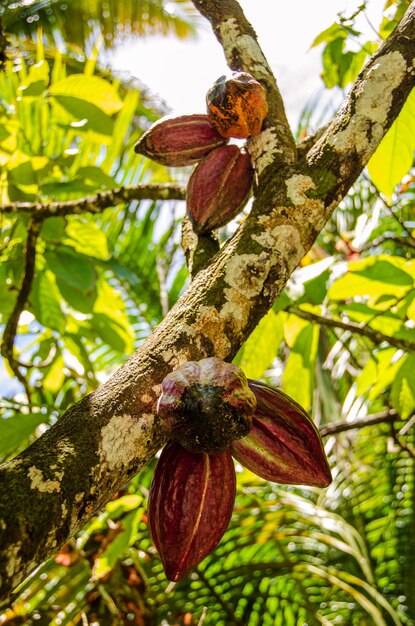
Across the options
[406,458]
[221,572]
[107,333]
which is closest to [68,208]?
[107,333]

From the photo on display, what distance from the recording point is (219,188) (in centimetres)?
81

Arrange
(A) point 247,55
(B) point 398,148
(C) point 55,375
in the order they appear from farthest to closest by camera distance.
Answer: (C) point 55,375 → (B) point 398,148 → (A) point 247,55

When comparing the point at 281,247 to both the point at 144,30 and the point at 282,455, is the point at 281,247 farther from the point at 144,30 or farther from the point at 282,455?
the point at 144,30

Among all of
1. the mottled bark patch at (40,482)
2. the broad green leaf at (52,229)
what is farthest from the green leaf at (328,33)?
the mottled bark patch at (40,482)

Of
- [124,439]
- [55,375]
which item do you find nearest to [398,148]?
[124,439]

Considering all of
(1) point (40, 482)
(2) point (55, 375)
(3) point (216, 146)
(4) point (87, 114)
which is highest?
(4) point (87, 114)

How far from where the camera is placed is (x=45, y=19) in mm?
7398

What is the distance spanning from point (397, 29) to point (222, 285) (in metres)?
0.43

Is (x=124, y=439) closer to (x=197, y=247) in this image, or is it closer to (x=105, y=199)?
(x=197, y=247)

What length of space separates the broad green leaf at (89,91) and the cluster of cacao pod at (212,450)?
0.94m

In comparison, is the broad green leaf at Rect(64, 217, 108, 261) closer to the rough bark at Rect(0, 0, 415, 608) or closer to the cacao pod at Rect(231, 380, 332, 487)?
the rough bark at Rect(0, 0, 415, 608)

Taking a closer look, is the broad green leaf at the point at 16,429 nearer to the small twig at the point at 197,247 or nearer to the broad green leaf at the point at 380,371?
the small twig at the point at 197,247

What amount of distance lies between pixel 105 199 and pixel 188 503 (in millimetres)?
785

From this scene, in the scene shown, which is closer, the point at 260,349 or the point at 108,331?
the point at 260,349
